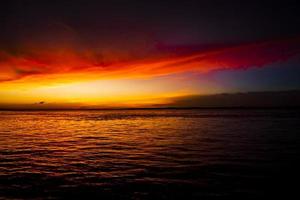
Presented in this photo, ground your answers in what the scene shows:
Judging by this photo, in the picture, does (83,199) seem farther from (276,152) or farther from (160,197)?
(276,152)

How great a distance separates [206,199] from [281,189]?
140 inches

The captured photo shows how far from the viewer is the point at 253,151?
23234 millimetres

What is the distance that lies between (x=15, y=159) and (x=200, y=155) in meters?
12.1

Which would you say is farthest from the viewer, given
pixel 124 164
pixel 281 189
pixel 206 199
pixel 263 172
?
pixel 124 164

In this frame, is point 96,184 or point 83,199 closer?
point 83,199

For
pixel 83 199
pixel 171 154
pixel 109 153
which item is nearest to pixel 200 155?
pixel 171 154

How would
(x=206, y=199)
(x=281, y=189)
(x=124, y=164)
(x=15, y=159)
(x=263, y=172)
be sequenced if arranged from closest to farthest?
1. (x=206, y=199)
2. (x=281, y=189)
3. (x=263, y=172)
4. (x=124, y=164)
5. (x=15, y=159)

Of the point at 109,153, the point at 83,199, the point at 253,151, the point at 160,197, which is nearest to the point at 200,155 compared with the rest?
the point at 253,151

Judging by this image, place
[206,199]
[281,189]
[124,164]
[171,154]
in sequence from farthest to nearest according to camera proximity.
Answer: [171,154]
[124,164]
[281,189]
[206,199]

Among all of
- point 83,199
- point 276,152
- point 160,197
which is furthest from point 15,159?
point 276,152

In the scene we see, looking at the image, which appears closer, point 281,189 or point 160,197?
point 160,197

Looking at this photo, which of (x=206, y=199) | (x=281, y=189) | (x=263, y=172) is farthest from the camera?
(x=263, y=172)

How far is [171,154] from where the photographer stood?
22.1m

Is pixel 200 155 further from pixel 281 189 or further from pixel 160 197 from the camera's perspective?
pixel 160 197
